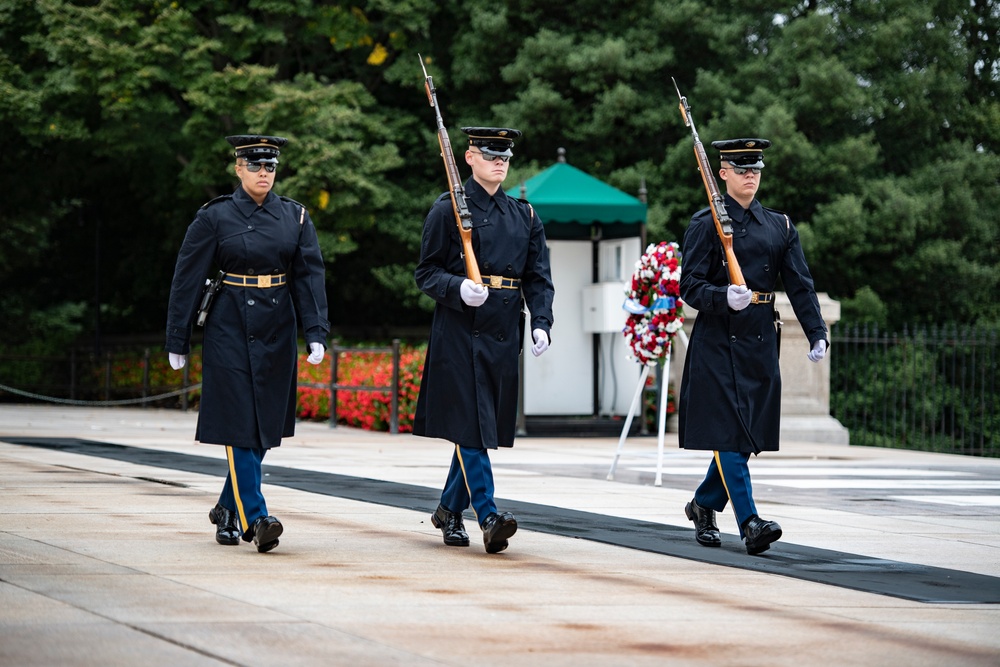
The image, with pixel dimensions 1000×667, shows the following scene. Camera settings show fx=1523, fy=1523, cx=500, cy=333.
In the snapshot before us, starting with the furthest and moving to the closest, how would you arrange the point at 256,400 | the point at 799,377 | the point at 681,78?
the point at 681,78, the point at 799,377, the point at 256,400

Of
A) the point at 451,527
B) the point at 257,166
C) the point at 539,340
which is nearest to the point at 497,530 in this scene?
the point at 451,527

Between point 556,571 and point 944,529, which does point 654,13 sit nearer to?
point 944,529

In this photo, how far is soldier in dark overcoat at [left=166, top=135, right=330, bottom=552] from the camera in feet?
22.5

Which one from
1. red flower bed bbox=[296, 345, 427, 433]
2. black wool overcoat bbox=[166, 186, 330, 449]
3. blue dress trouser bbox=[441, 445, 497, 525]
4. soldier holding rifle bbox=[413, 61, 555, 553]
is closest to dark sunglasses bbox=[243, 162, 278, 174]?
black wool overcoat bbox=[166, 186, 330, 449]

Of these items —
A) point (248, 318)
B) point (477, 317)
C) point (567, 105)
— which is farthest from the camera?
point (567, 105)

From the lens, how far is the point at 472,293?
6.87 metres

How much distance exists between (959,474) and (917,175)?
12507 millimetres

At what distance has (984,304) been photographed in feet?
83.8

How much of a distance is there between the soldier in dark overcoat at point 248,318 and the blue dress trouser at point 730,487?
198 cm

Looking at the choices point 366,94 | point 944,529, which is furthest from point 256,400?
point 366,94

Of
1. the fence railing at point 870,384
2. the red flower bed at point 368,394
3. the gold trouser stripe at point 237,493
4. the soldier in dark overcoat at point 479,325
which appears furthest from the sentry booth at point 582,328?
the gold trouser stripe at point 237,493

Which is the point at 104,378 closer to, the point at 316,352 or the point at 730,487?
the point at 316,352

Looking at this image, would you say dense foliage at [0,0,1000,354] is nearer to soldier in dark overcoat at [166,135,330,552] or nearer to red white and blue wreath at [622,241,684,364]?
red white and blue wreath at [622,241,684,364]

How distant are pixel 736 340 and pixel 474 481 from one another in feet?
4.75
